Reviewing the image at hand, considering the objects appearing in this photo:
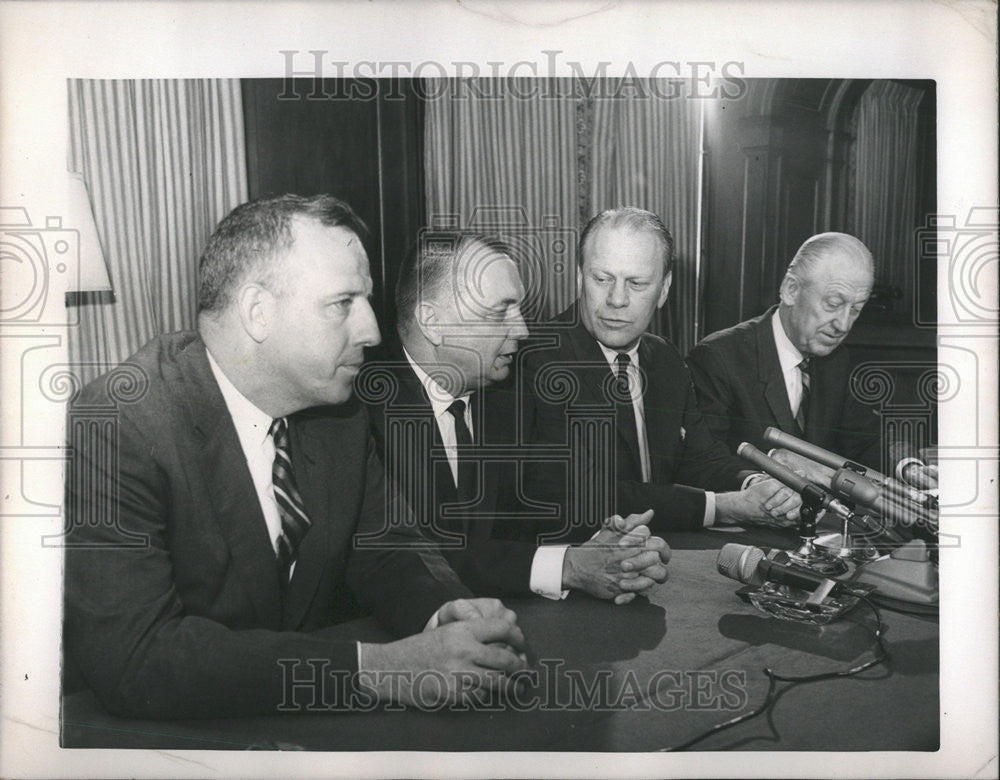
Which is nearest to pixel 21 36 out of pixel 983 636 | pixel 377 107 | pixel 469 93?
pixel 377 107

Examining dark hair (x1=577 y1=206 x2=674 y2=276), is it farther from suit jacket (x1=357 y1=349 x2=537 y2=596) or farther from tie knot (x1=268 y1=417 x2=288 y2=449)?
tie knot (x1=268 y1=417 x2=288 y2=449)

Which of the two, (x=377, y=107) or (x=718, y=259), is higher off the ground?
(x=377, y=107)

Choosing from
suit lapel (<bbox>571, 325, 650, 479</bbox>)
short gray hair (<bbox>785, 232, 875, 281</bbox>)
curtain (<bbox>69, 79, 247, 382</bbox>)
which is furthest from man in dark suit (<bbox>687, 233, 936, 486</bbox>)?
curtain (<bbox>69, 79, 247, 382</bbox>)

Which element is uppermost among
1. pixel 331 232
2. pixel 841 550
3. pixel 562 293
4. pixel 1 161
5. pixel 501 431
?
pixel 1 161

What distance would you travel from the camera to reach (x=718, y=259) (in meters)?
2.62

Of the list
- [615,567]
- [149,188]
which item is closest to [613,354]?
[615,567]

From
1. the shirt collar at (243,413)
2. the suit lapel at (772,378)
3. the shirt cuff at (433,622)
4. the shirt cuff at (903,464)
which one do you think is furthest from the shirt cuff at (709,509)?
the shirt collar at (243,413)

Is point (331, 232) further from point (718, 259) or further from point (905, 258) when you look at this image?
point (905, 258)

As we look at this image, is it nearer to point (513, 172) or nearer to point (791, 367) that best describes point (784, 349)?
point (791, 367)

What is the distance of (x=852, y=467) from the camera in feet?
8.79

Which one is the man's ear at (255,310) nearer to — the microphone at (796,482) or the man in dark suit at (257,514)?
the man in dark suit at (257,514)

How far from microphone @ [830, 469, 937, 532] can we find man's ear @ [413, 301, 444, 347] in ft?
3.58

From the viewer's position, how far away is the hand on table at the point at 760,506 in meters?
2.66

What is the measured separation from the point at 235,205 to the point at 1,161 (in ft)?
2.09
